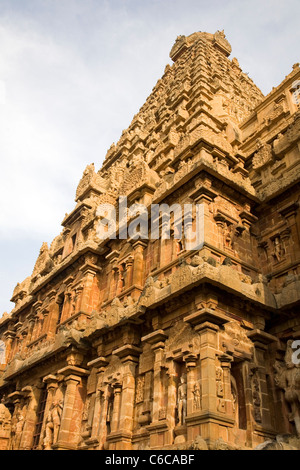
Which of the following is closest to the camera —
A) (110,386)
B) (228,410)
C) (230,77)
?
(228,410)

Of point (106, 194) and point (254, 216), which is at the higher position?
point (106, 194)

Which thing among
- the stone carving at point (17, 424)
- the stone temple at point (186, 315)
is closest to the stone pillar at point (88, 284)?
the stone temple at point (186, 315)

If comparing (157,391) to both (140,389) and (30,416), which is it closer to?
(140,389)

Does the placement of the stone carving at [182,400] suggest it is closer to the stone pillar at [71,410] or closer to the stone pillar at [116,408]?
the stone pillar at [116,408]

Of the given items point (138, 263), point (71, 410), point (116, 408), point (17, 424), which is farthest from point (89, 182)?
point (116, 408)

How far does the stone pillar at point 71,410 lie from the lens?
15.4m

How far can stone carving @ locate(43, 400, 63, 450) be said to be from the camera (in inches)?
628

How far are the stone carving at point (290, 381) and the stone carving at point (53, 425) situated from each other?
8.73 metres

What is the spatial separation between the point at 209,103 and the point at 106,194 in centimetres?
882

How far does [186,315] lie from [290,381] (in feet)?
11.3

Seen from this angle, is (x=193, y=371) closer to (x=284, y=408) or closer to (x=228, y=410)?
(x=228, y=410)

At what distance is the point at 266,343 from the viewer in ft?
42.6

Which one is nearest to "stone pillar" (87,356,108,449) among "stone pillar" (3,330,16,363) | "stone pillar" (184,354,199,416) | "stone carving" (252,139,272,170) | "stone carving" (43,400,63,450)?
"stone carving" (43,400,63,450)
